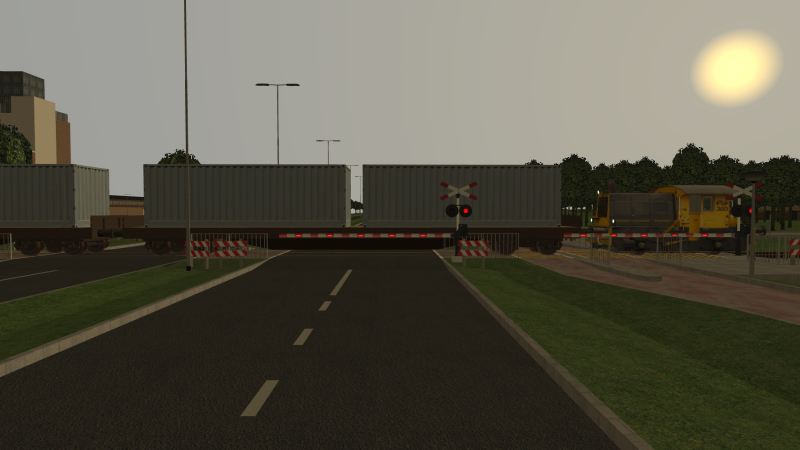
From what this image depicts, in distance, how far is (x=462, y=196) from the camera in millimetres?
24656

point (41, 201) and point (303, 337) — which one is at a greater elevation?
point (41, 201)

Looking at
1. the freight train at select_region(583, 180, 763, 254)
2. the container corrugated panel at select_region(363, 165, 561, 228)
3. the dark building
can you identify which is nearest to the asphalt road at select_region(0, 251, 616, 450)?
the container corrugated panel at select_region(363, 165, 561, 228)

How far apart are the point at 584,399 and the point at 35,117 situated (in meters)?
136

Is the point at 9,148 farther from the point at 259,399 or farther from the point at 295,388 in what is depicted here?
the point at 259,399

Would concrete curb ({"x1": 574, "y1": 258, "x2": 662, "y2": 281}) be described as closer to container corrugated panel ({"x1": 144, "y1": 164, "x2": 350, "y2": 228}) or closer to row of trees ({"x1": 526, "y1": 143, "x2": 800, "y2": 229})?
container corrugated panel ({"x1": 144, "y1": 164, "x2": 350, "y2": 228})

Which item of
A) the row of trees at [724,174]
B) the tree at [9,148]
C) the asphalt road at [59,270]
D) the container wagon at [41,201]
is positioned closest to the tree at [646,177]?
the row of trees at [724,174]

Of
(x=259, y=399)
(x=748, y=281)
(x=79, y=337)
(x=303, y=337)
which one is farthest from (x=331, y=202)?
(x=259, y=399)

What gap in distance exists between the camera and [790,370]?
725 cm

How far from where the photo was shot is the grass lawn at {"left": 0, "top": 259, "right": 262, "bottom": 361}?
8.42m

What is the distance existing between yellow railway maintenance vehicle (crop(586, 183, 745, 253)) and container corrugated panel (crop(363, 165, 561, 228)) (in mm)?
3387

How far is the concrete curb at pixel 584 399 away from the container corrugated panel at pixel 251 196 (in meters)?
17.0

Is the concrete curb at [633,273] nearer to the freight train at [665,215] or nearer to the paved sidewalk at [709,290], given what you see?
the paved sidewalk at [709,290]

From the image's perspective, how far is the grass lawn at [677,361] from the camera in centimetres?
477

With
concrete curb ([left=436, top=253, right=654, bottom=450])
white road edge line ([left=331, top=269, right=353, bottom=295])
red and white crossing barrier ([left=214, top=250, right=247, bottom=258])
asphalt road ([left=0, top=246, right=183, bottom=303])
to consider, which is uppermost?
red and white crossing barrier ([left=214, top=250, right=247, bottom=258])
